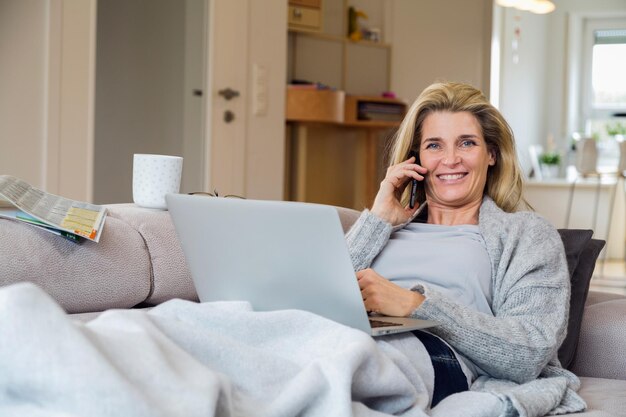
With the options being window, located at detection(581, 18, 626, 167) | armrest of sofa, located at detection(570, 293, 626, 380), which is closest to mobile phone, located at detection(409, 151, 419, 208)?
armrest of sofa, located at detection(570, 293, 626, 380)

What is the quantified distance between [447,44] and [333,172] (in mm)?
1294

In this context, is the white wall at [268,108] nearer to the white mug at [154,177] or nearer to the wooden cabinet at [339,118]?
the wooden cabinet at [339,118]

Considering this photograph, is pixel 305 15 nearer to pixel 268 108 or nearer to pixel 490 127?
pixel 268 108

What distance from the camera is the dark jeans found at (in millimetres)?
1503

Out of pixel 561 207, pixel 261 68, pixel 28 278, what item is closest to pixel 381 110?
pixel 261 68

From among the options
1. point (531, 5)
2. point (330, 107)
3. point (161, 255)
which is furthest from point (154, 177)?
point (531, 5)

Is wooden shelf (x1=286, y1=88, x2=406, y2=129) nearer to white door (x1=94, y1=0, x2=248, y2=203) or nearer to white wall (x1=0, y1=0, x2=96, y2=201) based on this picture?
white door (x1=94, y1=0, x2=248, y2=203)

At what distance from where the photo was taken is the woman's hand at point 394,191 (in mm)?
2010

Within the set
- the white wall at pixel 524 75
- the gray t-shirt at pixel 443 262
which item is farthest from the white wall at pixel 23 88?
the white wall at pixel 524 75

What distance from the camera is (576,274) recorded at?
1958mm

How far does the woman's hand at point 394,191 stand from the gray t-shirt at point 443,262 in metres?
0.05

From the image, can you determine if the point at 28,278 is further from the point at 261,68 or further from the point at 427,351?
the point at 261,68

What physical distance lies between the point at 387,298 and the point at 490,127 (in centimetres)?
56

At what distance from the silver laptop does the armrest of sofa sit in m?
0.57
